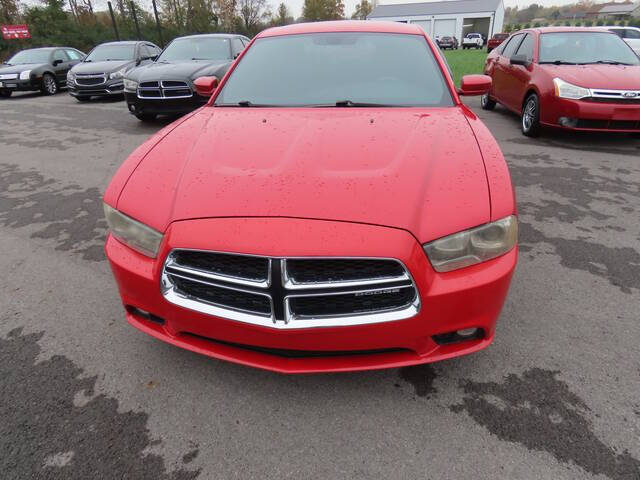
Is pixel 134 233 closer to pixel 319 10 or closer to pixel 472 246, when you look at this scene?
pixel 472 246

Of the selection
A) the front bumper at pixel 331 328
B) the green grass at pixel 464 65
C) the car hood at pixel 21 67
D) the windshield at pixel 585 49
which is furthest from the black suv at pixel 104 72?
the front bumper at pixel 331 328

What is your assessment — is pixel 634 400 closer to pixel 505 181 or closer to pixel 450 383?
pixel 450 383

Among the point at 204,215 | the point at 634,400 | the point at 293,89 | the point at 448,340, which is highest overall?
the point at 293,89

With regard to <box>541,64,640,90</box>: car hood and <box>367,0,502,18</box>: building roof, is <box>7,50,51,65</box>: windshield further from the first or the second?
<box>367,0,502,18</box>: building roof

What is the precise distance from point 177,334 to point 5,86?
50.8 ft

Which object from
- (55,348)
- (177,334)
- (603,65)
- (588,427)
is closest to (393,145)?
(177,334)

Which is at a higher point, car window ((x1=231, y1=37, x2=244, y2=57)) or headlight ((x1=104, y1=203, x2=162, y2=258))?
car window ((x1=231, y1=37, x2=244, y2=57))

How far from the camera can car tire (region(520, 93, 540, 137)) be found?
608 centimetres

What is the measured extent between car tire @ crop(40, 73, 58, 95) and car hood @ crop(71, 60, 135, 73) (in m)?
3.30

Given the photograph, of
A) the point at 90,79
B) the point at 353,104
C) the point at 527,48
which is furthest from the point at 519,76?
the point at 90,79

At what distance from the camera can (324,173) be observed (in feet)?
5.97

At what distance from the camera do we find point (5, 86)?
13.0m

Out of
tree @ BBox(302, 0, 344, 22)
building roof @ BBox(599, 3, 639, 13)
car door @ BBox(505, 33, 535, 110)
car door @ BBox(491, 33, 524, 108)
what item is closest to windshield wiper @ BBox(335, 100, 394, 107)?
car door @ BBox(505, 33, 535, 110)

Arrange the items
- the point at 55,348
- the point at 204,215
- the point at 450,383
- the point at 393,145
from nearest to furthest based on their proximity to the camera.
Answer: the point at 204,215
the point at 450,383
the point at 393,145
the point at 55,348
